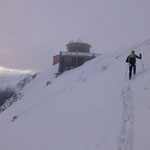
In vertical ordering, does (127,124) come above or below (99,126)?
above

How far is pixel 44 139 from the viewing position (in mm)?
8852

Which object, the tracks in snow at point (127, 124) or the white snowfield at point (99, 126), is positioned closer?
the tracks in snow at point (127, 124)

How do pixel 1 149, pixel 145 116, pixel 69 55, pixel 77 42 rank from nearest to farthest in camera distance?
1. pixel 145 116
2. pixel 1 149
3. pixel 69 55
4. pixel 77 42

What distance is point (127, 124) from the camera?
6.84 meters

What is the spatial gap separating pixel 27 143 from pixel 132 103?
668cm

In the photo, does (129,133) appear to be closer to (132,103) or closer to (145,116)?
(145,116)

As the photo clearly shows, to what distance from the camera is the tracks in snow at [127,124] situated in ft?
18.9

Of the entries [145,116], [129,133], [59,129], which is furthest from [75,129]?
[145,116]

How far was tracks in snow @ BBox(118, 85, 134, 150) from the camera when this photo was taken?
5.75 m

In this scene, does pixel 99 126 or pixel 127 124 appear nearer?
pixel 127 124

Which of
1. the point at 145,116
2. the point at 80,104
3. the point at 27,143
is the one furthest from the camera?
the point at 80,104

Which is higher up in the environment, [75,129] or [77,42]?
[77,42]

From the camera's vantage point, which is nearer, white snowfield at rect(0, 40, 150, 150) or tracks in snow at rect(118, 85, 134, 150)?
tracks in snow at rect(118, 85, 134, 150)

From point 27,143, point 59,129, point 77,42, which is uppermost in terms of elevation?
point 77,42
